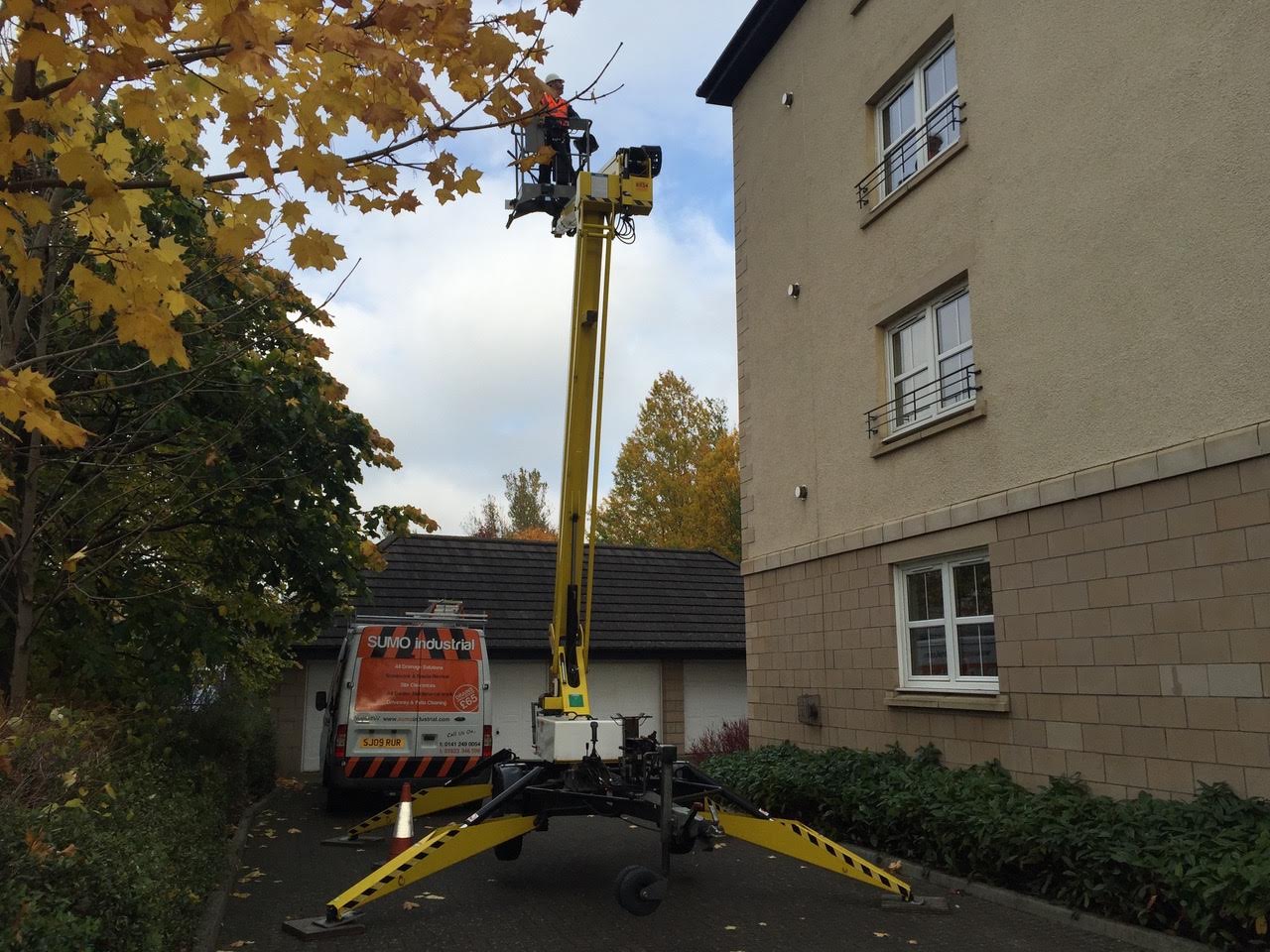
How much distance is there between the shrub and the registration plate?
6265 mm

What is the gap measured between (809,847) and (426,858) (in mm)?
2789

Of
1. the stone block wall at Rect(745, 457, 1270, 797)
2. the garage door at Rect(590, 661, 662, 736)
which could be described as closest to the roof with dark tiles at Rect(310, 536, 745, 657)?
the garage door at Rect(590, 661, 662, 736)

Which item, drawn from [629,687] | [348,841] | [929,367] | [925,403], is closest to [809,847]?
[925,403]

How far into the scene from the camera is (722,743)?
1894cm

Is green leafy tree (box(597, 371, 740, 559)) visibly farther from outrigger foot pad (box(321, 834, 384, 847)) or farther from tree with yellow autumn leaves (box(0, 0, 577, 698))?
tree with yellow autumn leaves (box(0, 0, 577, 698))

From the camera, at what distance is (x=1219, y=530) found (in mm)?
7641

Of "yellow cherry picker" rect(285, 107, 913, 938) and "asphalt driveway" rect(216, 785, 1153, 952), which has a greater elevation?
"yellow cherry picker" rect(285, 107, 913, 938)

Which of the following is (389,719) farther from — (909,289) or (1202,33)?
(1202,33)

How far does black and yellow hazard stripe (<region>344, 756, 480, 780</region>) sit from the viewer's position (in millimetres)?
13500

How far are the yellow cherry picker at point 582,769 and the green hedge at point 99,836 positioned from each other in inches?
47.3

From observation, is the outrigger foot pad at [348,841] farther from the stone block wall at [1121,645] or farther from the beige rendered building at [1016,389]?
the stone block wall at [1121,645]

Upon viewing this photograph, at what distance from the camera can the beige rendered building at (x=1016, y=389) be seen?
7.76 m

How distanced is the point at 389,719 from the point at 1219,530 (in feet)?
32.5

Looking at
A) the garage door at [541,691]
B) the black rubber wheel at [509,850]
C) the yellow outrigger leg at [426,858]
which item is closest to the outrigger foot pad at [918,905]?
the yellow outrigger leg at [426,858]
